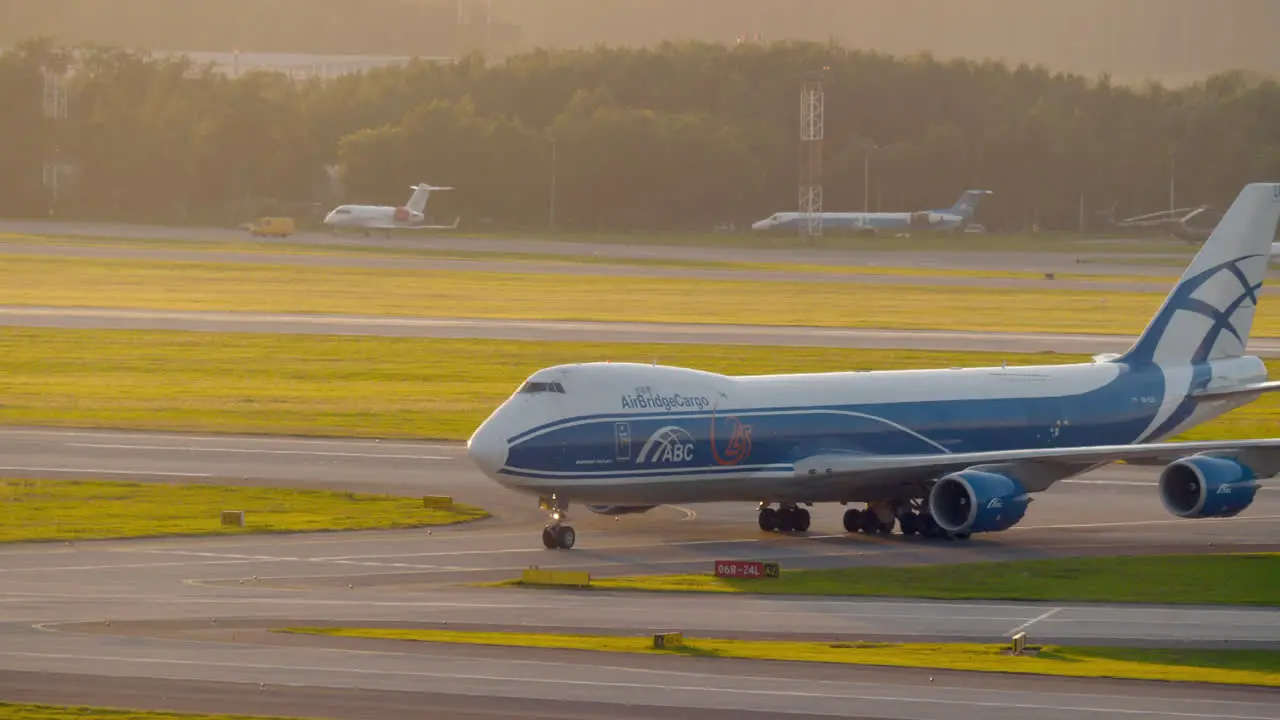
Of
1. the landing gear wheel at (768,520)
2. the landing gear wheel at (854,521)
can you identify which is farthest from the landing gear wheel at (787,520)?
the landing gear wheel at (854,521)

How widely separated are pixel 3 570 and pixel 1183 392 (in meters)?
33.1

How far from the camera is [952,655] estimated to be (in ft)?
110

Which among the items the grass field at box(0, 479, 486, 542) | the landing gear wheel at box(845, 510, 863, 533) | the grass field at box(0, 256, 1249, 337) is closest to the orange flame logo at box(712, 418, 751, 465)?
the landing gear wheel at box(845, 510, 863, 533)

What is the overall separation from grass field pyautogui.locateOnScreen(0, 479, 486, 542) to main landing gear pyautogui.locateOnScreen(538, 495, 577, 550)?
5.08 meters

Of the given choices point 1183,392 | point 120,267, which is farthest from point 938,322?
point 120,267

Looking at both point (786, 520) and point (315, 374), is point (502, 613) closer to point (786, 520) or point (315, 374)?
point (786, 520)

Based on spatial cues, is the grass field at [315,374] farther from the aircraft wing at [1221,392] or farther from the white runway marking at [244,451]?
the aircraft wing at [1221,392]

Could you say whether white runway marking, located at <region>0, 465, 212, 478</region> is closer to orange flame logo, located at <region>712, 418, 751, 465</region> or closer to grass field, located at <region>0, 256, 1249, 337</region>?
orange flame logo, located at <region>712, 418, 751, 465</region>

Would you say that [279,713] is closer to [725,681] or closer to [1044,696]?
[725,681]

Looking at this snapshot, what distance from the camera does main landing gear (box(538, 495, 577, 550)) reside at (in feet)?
154

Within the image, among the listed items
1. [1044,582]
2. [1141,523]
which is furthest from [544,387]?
[1141,523]

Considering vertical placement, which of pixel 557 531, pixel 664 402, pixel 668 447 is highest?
pixel 664 402

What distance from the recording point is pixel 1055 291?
136250 millimetres

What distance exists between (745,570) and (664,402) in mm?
6555
